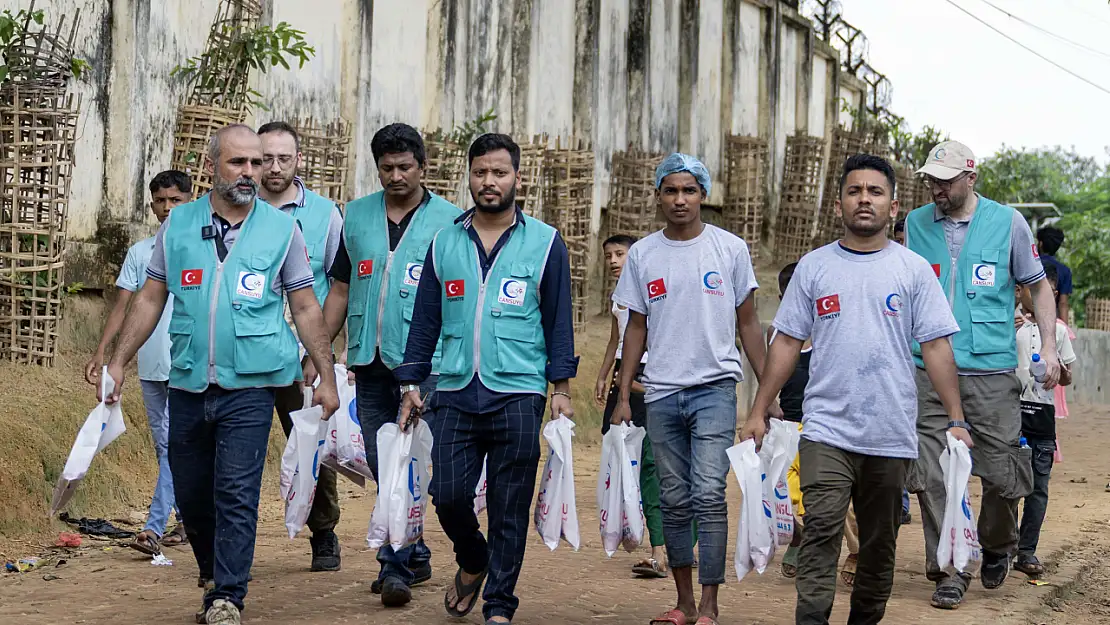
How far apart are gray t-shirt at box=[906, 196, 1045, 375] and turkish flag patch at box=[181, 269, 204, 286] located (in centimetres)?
356

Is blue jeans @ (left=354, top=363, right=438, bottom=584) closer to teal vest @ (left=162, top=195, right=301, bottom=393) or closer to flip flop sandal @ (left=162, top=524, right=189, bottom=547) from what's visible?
teal vest @ (left=162, top=195, right=301, bottom=393)

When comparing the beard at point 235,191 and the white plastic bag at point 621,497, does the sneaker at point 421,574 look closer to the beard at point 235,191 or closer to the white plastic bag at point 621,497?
the white plastic bag at point 621,497

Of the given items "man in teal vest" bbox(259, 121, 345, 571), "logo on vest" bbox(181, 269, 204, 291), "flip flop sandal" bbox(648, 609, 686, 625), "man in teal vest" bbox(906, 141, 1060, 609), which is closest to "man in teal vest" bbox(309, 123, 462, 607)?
"man in teal vest" bbox(259, 121, 345, 571)

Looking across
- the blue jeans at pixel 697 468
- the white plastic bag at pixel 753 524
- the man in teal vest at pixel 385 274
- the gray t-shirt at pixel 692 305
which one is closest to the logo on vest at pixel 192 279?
the man in teal vest at pixel 385 274

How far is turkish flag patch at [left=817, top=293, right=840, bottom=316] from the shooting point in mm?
5613

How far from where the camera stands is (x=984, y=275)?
7020mm

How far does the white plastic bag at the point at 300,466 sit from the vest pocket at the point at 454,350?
0.70 metres

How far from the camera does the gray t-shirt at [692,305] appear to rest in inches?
240

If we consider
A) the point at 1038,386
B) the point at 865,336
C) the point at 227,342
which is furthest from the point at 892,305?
the point at 1038,386

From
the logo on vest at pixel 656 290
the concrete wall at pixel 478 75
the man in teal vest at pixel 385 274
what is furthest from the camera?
the concrete wall at pixel 478 75

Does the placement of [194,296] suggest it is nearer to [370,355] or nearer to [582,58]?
[370,355]

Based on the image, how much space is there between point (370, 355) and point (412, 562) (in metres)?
1.08

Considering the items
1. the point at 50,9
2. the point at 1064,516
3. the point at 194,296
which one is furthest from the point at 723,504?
the point at 50,9

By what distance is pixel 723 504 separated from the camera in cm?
602
